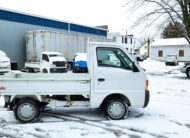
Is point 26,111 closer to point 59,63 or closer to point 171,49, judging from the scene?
point 59,63

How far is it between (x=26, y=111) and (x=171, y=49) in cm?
4453

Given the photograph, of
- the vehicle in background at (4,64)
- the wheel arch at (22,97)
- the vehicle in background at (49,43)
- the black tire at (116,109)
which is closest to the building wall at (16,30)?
the vehicle in background at (49,43)

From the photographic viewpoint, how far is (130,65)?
559cm

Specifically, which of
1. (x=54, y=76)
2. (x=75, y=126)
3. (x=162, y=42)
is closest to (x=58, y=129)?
(x=75, y=126)

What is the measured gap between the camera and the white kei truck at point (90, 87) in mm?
5254

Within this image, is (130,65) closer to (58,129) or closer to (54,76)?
(54,76)

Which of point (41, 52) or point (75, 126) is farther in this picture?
point (41, 52)

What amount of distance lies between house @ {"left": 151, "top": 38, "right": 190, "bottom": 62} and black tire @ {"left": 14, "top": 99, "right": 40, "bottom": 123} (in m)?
41.3

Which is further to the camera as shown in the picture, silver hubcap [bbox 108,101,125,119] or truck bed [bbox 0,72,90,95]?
silver hubcap [bbox 108,101,125,119]

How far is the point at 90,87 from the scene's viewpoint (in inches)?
215

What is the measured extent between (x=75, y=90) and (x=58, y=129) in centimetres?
109

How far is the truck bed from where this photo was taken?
17.0ft

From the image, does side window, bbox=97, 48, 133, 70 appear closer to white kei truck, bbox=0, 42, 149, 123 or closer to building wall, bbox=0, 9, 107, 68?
white kei truck, bbox=0, 42, 149, 123

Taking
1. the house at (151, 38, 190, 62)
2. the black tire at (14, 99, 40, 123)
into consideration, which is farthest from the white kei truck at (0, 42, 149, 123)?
the house at (151, 38, 190, 62)
